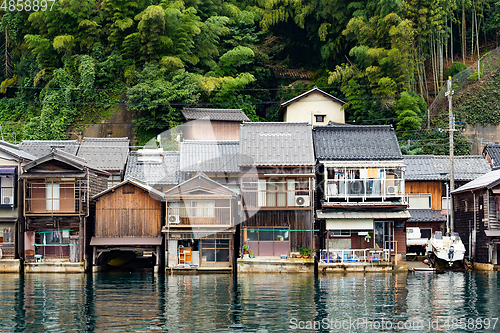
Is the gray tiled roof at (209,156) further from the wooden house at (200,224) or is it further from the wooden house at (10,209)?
the wooden house at (10,209)

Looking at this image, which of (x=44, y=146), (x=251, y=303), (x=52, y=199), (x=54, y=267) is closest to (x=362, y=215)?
(x=251, y=303)

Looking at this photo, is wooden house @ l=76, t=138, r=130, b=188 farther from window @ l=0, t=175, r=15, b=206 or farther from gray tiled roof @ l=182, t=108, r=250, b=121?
window @ l=0, t=175, r=15, b=206

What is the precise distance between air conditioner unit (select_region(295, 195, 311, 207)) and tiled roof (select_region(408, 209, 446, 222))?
1034 cm

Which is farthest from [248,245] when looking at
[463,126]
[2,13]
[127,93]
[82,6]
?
[2,13]

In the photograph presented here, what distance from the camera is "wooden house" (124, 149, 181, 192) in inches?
1715

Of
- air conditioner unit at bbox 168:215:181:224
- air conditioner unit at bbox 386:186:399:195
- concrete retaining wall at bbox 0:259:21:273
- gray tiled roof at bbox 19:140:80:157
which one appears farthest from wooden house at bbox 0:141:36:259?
air conditioner unit at bbox 386:186:399:195

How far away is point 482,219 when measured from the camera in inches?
1518

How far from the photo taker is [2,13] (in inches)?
2510

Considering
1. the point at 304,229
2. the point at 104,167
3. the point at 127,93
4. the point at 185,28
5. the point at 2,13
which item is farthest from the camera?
the point at 2,13

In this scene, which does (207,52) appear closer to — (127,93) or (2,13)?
(127,93)

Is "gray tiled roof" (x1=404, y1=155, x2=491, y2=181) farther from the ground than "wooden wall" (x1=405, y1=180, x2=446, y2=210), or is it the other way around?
"gray tiled roof" (x1=404, y1=155, x2=491, y2=181)

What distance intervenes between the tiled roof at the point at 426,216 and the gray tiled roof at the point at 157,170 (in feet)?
57.2

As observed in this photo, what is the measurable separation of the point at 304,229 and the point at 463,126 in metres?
23.9

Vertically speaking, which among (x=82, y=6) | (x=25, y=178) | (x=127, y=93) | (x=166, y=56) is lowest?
(x=25, y=178)
